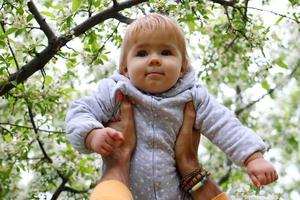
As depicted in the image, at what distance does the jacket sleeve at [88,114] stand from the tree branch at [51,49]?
28.3 inches

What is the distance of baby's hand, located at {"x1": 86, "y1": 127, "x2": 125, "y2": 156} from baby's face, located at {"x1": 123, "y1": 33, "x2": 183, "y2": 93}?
26 cm

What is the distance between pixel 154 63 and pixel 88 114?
273 millimetres

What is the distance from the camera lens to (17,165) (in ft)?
12.2

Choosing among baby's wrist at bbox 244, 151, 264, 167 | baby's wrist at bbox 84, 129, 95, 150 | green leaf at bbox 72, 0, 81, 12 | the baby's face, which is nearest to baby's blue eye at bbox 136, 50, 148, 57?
the baby's face

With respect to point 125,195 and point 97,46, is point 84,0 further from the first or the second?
point 125,195

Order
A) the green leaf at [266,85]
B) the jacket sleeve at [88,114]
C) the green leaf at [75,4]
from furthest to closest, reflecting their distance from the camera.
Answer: the green leaf at [266,85] → the green leaf at [75,4] → the jacket sleeve at [88,114]

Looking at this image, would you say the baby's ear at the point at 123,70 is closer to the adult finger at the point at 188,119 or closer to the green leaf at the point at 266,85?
the adult finger at the point at 188,119

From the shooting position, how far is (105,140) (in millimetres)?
1860

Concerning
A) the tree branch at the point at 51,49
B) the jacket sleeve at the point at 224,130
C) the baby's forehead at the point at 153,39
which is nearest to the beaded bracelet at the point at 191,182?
the jacket sleeve at the point at 224,130

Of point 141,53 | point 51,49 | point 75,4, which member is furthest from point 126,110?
point 75,4

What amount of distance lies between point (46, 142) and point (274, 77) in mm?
2180

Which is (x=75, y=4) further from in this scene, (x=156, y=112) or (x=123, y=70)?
(x=156, y=112)

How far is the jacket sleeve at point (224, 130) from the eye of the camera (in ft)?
6.42

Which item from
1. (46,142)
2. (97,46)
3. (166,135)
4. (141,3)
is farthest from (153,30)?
(46,142)
